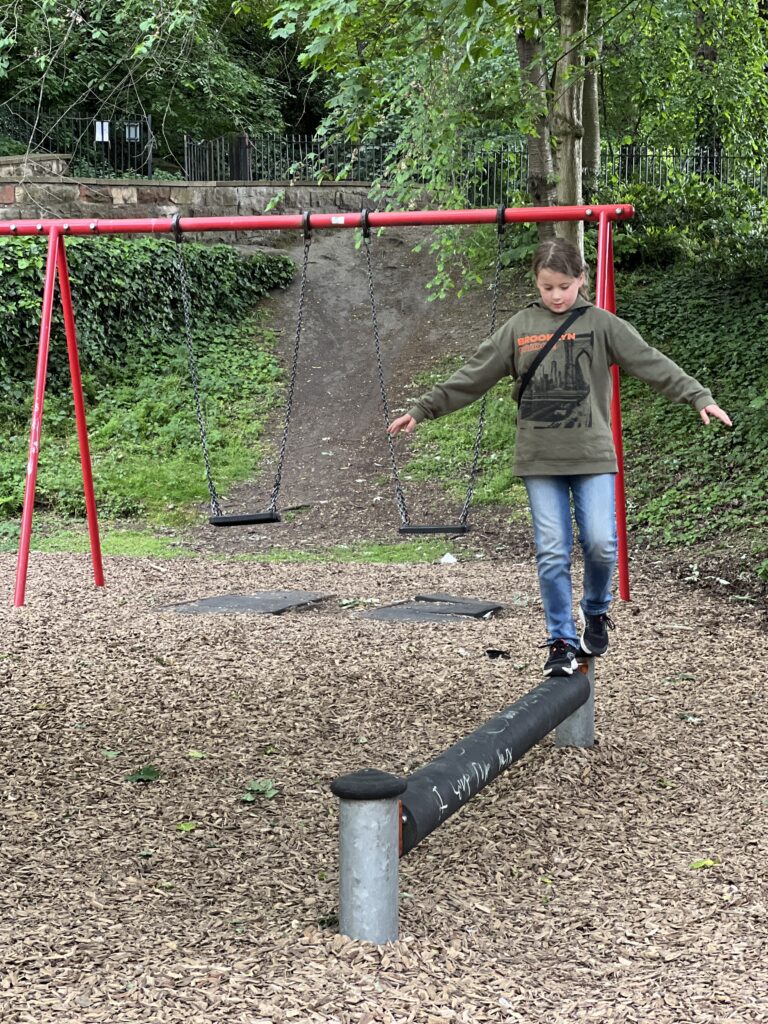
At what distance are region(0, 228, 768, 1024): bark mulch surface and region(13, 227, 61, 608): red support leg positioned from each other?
39cm

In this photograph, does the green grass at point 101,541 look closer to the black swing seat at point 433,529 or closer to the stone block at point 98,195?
the black swing seat at point 433,529

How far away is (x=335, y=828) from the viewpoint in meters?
3.80

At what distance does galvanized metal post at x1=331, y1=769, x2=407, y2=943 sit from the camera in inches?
112

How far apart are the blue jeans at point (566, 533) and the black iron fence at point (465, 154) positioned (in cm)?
1354

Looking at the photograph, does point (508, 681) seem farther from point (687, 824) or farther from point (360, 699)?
point (687, 824)

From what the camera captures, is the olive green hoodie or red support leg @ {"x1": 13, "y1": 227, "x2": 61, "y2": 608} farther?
red support leg @ {"x1": 13, "y1": 227, "x2": 61, "y2": 608}

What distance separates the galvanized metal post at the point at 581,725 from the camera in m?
4.59

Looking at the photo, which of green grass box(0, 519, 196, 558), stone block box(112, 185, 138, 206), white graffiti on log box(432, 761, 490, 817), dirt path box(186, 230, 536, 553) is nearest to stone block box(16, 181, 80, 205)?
stone block box(112, 185, 138, 206)

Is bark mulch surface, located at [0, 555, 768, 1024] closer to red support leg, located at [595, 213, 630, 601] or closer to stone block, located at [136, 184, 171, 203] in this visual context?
red support leg, located at [595, 213, 630, 601]

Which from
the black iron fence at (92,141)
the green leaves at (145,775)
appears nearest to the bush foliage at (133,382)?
the black iron fence at (92,141)

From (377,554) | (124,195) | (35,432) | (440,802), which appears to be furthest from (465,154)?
(440,802)

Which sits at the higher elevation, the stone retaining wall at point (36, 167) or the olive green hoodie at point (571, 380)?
the stone retaining wall at point (36, 167)

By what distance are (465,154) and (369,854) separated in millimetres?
16149

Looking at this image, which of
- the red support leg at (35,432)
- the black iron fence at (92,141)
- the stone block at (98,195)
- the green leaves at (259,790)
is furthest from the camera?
the black iron fence at (92,141)
